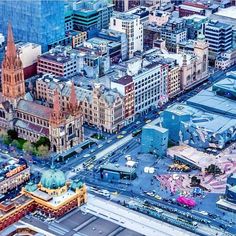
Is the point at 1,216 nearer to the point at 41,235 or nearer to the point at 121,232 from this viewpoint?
the point at 41,235

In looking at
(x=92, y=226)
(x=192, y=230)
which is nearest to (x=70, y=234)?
(x=92, y=226)

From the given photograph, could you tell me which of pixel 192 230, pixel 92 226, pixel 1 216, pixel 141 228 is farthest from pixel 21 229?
pixel 192 230

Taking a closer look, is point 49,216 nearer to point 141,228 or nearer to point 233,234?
point 141,228

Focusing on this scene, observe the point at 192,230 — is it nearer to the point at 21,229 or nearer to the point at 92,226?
the point at 92,226

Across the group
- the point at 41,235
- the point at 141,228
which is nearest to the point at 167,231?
the point at 141,228

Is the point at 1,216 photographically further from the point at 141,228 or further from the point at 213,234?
the point at 213,234

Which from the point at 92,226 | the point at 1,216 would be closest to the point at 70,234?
the point at 92,226
